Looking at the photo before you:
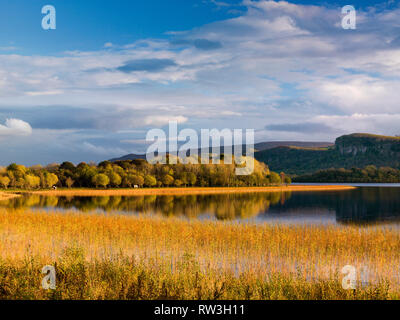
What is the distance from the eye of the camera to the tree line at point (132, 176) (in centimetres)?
9669

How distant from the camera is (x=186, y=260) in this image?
45.9 feet

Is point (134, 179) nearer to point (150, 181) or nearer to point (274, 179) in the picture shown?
point (150, 181)

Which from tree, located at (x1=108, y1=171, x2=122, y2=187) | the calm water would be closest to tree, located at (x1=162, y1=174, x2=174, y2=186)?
tree, located at (x1=108, y1=171, x2=122, y2=187)

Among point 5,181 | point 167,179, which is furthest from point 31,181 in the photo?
point 167,179

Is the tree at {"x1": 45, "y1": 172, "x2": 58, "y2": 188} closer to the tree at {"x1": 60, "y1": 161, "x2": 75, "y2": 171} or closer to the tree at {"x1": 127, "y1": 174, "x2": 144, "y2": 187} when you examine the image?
the tree at {"x1": 60, "y1": 161, "x2": 75, "y2": 171}

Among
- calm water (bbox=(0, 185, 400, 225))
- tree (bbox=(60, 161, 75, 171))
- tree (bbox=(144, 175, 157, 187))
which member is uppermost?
tree (bbox=(60, 161, 75, 171))

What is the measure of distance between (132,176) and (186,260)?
3532 inches

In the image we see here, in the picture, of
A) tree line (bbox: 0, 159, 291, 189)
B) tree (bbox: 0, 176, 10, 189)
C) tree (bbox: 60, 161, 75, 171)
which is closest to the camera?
tree (bbox: 0, 176, 10, 189)

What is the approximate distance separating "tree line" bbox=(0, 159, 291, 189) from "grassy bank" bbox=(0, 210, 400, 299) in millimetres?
72672

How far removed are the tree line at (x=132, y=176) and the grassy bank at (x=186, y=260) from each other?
72.7 meters

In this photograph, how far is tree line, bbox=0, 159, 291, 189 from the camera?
96688 mm

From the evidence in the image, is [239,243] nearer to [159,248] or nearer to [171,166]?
[159,248]

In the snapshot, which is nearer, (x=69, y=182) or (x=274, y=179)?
(x=69, y=182)
